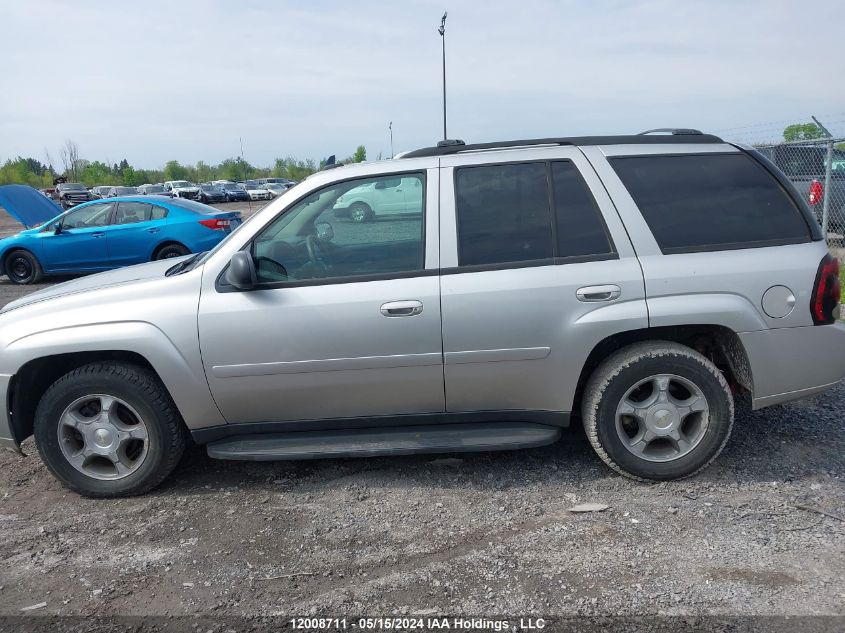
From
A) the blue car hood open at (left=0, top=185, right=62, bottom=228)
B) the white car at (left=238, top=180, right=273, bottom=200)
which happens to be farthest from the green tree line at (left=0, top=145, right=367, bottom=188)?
the blue car hood open at (left=0, top=185, right=62, bottom=228)

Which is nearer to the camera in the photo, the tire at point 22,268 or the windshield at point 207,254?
the windshield at point 207,254

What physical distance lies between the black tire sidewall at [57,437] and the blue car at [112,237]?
7.89 meters

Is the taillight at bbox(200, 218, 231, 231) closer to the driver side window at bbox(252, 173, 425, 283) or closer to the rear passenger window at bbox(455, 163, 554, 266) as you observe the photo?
the driver side window at bbox(252, 173, 425, 283)

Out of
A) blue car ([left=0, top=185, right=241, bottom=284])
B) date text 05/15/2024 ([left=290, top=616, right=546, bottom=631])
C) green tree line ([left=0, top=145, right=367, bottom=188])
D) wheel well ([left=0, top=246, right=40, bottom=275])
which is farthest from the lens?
green tree line ([left=0, top=145, right=367, bottom=188])

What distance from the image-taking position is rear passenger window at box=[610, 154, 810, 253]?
3.72m

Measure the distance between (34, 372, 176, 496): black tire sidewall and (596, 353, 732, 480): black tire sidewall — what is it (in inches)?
96.2

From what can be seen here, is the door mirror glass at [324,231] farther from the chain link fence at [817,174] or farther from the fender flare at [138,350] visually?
the chain link fence at [817,174]

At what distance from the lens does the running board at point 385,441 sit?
3.67m

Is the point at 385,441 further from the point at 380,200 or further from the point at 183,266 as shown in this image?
the point at 183,266

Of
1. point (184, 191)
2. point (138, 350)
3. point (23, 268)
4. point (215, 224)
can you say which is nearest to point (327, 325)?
point (138, 350)

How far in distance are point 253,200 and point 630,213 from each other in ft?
159

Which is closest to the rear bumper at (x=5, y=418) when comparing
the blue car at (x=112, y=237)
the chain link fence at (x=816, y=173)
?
the blue car at (x=112, y=237)

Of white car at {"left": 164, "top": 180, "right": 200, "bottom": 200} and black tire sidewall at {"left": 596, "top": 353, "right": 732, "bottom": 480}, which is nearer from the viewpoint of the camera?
black tire sidewall at {"left": 596, "top": 353, "right": 732, "bottom": 480}

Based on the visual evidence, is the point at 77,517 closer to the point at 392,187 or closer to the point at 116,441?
the point at 116,441
